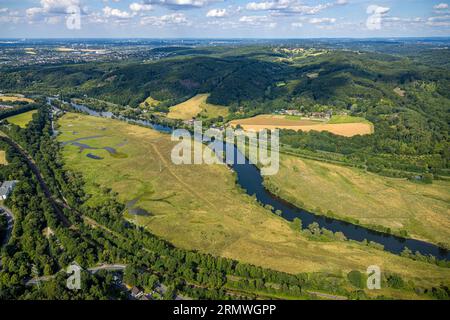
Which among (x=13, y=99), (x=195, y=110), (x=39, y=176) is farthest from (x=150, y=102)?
(x=39, y=176)

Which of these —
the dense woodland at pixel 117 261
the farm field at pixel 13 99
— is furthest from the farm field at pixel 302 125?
the farm field at pixel 13 99

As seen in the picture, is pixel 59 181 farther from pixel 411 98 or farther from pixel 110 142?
pixel 411 98

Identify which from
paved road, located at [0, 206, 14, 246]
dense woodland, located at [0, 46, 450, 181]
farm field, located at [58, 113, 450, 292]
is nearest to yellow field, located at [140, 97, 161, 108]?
dense woodland, located at [0, 46, 450, 181]

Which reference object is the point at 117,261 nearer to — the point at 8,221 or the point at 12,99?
the point at 8,221

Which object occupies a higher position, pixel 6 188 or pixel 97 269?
pixel 6 188

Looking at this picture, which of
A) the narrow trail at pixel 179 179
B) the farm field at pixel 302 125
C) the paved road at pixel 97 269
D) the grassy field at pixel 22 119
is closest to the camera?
the paved road at pixel 97 269

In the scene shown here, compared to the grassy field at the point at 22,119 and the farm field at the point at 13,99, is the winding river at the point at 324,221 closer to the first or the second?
the grassy field at the point at 22,119

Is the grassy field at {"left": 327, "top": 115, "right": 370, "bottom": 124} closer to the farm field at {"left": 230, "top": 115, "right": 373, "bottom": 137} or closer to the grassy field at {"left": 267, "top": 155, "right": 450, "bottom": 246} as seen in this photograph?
the farm field at {"left": 230, "top": 115, "right": 373, "bottom": 137}
